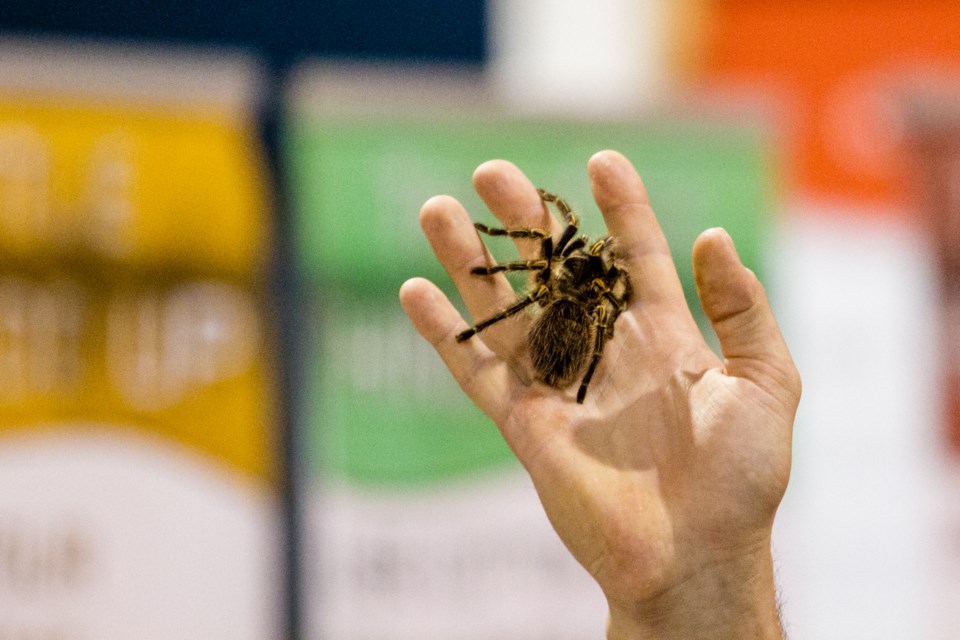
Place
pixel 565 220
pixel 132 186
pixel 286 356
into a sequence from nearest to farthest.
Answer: pixel 565 220 < pixel 132 186 < pixel 286 356

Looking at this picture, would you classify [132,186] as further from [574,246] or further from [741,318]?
[741,318]

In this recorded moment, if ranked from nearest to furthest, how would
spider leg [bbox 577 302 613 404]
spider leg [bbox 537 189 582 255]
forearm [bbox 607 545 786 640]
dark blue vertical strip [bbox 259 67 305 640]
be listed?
1. forearm [bbox 607 545 786 640]
2. spider leg [bbox 577 302 613 404]
3. spider leg [bbox 537 189 582 255]
4. dark blue vertical strip [bbox 259 67 305 640]

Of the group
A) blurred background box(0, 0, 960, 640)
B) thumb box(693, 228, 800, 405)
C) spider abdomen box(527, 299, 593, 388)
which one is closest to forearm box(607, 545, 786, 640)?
thumb box(693, 228, 800, 405)

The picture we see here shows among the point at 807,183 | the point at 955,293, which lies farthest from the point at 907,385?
the point at 807,183

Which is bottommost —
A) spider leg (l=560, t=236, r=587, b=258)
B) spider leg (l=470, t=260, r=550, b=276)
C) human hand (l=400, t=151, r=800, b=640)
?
human hand (l=400, t=151, r=800, b=640)

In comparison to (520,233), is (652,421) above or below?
below

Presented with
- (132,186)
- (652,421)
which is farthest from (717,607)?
(132,186)

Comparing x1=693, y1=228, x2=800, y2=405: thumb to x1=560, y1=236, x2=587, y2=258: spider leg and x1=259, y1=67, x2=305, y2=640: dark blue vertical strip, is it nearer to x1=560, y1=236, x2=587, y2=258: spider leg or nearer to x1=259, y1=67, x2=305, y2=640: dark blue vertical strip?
x1=560, y1=236, x2=587, y2=258: spider leg

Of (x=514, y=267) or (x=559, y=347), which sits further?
(x=514, y=267)
